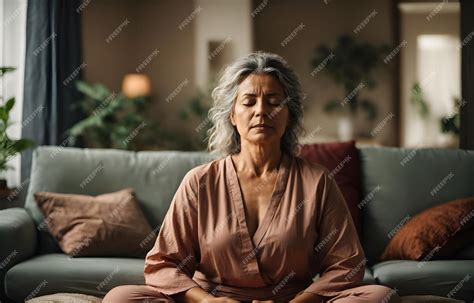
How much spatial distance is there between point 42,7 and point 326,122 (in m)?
4.69

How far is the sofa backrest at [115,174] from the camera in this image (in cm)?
294

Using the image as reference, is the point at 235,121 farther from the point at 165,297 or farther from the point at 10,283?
the point at 10,283

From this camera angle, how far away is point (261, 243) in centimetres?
199

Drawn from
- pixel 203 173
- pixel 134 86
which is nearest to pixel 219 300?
pixel 203 173

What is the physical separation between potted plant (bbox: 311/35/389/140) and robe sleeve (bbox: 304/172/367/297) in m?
5.59

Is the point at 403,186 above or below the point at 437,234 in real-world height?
above

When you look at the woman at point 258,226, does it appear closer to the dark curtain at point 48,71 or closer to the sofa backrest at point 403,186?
the sofa backrest at point 403,186

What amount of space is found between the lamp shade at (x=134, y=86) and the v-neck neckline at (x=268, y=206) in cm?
446

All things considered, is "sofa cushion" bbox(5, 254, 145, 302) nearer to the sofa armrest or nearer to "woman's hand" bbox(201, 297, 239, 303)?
the sofa armrest

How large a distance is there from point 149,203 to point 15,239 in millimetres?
624

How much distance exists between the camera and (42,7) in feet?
12.3

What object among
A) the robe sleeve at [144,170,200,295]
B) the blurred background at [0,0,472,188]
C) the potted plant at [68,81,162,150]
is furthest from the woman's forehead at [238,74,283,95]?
the blurred background at [0,0,472,188]

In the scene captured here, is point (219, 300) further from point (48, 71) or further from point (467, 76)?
point (48, 71)

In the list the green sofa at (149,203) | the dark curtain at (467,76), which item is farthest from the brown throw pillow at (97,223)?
the dark curtain at (467,76)
